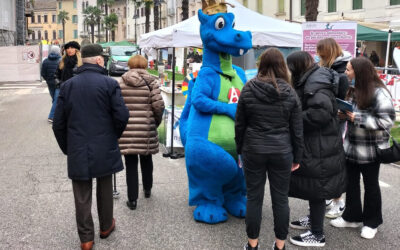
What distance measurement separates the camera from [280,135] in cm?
367

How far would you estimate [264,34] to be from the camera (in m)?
8.35

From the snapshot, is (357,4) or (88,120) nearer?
(88,120)

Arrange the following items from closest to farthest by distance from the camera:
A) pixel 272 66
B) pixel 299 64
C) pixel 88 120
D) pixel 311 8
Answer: pixel 272 66
pixel 88 120
pixel 299 64
pixel 311 8

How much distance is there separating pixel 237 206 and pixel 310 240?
96 cm

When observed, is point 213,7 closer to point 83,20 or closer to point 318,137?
point 318,137

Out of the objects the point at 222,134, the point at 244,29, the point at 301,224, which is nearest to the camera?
the point at 222,134

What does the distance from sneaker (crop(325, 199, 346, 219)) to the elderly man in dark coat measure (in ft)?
8.03

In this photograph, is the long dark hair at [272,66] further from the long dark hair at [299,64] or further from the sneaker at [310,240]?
the sneaker at [310,240]

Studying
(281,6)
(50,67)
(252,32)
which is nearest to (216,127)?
(252,32)

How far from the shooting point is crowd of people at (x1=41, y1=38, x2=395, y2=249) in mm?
3688

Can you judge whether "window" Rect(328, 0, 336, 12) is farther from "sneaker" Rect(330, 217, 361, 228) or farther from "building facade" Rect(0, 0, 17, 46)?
"sneaker" Rect(330, 217, 361, 228)

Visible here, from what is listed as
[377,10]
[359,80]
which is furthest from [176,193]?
[377,10]

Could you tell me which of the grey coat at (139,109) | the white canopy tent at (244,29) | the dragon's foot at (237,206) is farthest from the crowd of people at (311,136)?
the white canopy tent at (244,29)

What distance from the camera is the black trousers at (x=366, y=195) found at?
4398mm
